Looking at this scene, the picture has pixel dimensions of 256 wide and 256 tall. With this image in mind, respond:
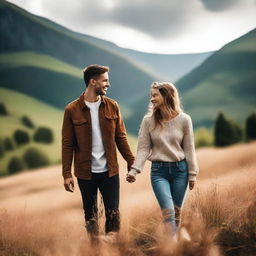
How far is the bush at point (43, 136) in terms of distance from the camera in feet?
53.5

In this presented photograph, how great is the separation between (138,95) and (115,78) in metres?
1.24

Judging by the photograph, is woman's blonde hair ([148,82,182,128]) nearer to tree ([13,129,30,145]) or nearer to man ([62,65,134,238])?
man ([62,65,134,238])

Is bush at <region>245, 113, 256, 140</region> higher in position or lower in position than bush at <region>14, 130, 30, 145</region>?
lower

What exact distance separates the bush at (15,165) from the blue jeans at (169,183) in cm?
1209

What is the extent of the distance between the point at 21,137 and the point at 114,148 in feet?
40.8

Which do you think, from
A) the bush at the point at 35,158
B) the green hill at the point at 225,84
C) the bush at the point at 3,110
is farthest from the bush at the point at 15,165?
the green hill at the point at 225,84

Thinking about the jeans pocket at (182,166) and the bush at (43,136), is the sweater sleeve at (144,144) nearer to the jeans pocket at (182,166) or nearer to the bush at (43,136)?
the jeans pocket at (182,166)

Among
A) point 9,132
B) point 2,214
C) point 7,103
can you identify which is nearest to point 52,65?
point 7,103

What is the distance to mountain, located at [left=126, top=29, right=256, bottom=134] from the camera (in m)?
16.1

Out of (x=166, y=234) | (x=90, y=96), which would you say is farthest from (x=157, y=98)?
(x=166, y=234)

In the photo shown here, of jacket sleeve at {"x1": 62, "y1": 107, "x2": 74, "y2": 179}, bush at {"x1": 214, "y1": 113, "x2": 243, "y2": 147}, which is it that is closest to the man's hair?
jacket sleeve at {"x1": 62, "y1": 107, "x2": 74, "y2": 179}

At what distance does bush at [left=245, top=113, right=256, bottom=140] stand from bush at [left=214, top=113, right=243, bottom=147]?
250 millimetres

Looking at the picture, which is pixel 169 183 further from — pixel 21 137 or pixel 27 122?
pixel 27 122

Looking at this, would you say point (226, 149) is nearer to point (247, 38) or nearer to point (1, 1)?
Result: point (247, 38)
